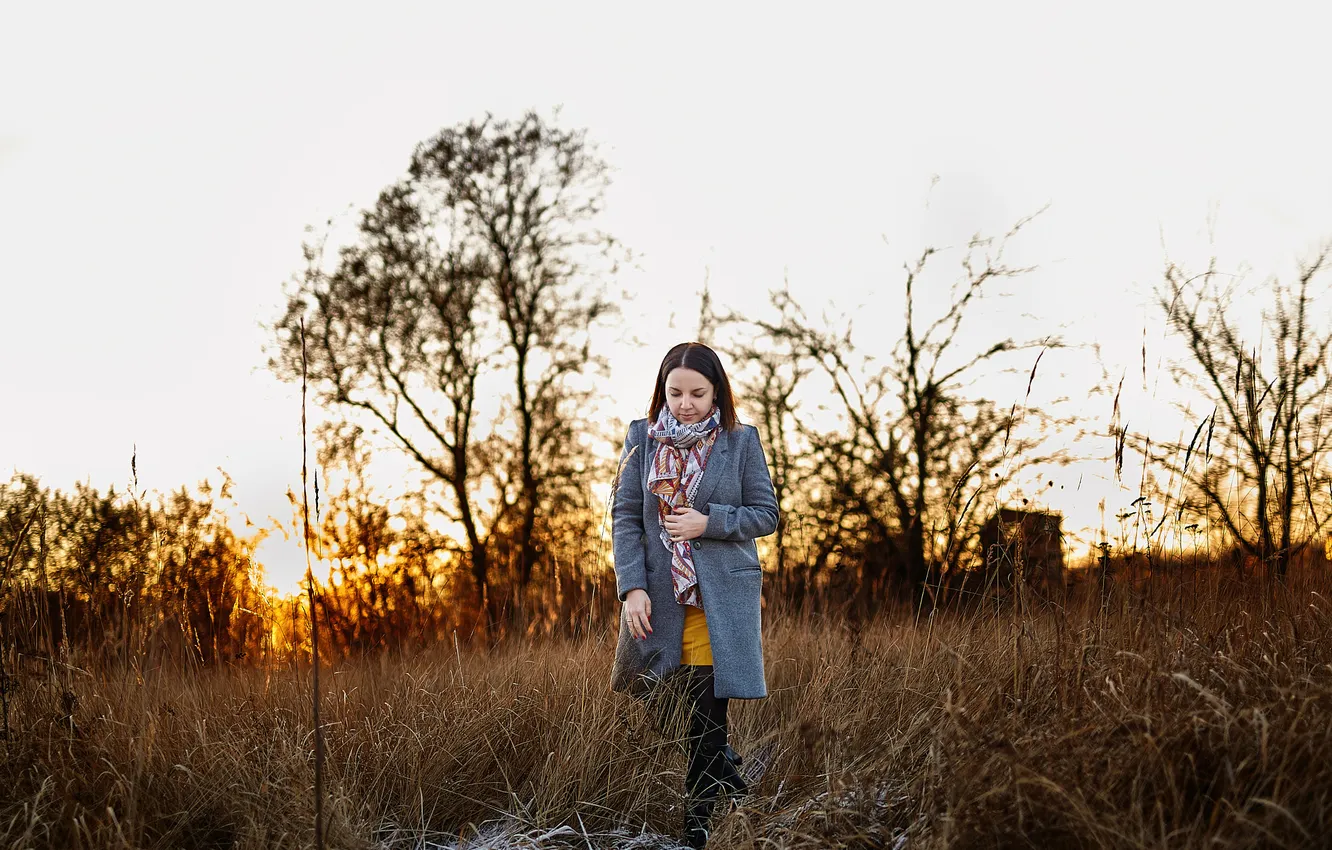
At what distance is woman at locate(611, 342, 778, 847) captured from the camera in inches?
130

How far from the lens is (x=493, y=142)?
11484mm

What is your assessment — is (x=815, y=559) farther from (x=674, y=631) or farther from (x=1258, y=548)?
(x=674, y=631)

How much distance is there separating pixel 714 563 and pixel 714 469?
0.34m

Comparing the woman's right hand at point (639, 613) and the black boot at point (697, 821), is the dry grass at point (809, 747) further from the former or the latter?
the woman's right hand at point (639, 613)

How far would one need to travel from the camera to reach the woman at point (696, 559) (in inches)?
130

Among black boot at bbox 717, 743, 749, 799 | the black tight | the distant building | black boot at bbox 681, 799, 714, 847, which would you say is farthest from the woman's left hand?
the distant building

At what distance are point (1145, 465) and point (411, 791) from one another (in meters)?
3.06

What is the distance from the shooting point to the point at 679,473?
3463 mm

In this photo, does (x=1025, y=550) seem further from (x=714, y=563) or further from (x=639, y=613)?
(x=639, y=613)

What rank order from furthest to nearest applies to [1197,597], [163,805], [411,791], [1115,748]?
1. [1197,597]
2. [411,791]
3. [163,805]
4. [1115,748]

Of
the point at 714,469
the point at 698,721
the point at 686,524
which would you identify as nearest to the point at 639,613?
the point at 686,524

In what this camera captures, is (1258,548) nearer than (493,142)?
Yes

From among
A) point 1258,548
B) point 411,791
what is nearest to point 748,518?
point 411,791

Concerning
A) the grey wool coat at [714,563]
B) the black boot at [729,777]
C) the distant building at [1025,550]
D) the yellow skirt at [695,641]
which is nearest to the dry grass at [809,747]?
the black boot at [729,777]
